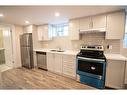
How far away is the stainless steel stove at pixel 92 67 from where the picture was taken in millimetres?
2229

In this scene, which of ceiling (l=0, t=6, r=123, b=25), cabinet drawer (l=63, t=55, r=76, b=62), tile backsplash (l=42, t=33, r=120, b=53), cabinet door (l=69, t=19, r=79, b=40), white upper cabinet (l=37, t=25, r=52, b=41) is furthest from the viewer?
white upper cabinet (l=37, t=25, r=52, b=41)

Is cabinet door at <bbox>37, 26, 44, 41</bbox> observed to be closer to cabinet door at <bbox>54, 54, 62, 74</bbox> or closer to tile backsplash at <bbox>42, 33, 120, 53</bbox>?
tile backsplash at <bbox>42, 33, 120, 53</bbox>

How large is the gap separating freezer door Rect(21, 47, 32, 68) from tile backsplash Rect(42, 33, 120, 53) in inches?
41.7

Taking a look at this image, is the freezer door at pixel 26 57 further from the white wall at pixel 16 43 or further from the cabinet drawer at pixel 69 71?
the cabinet drawer at pixel 69 71

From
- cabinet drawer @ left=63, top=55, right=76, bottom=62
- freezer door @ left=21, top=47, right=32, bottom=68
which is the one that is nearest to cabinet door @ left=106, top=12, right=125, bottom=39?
cabinet drawer @ left=63, top=55, right=76, bottom=62

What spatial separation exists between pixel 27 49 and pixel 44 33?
102 cm

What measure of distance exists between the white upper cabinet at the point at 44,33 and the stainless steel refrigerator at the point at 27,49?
1.61 ft

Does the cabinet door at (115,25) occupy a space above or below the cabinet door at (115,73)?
above

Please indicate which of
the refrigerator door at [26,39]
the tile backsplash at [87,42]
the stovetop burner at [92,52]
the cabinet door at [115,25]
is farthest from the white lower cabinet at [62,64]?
the cabinet door at [115,25]

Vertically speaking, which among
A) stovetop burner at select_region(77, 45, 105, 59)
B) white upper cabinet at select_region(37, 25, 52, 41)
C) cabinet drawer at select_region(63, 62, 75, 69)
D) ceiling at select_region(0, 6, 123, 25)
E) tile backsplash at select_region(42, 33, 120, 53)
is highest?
ceiling at select_region(0, 6, 123, 25)

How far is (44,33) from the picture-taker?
3975 millimetres

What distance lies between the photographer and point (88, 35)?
9.87 feet

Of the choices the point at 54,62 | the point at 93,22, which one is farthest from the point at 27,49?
the point at 93,22

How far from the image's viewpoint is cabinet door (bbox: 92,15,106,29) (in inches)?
97.4
